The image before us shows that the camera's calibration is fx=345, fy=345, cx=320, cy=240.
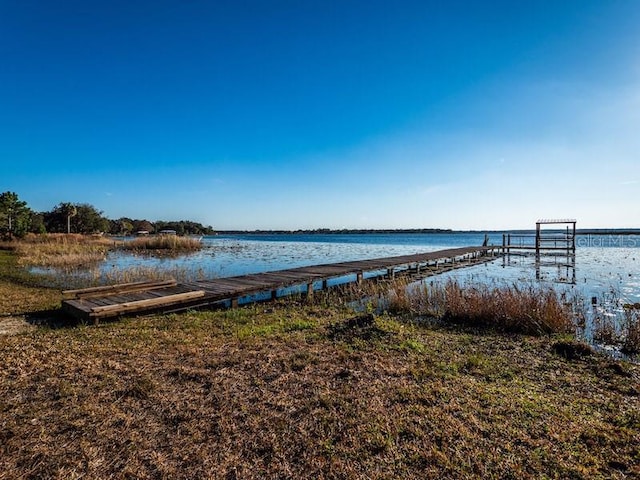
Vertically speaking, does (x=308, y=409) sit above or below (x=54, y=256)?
below

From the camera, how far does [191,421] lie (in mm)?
3574

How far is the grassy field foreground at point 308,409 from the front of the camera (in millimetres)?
2922

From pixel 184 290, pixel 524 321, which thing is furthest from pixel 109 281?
pixel 524 321

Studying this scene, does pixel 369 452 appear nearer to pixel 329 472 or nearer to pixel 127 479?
pixel 329 472

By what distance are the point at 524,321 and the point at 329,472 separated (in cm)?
716

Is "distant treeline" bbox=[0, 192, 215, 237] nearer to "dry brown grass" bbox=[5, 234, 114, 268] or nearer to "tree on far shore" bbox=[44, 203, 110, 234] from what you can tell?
"tree on far shore" bbox=[44, 203, 110, 234]

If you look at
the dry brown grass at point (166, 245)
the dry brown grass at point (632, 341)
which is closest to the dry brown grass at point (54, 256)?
the dry brown grass at point (166, 245)

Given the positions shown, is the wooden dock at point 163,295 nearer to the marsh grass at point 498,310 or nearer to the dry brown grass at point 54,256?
the marsh grass at point 498,310

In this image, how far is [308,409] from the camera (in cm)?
387

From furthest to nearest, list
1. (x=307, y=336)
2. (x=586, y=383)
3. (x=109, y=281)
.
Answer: (x=109, y=281) → (x=307, y=336) → (x=586, y=383)

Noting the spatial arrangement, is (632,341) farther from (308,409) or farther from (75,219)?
(75,219)

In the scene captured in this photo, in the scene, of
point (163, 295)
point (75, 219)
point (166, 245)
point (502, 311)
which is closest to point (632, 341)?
point (502, 311)

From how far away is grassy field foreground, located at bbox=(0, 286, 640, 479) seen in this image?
292 cm

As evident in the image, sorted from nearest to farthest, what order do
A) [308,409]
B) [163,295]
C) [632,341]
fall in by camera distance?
[308,409] → [632,341] → [163,295]
